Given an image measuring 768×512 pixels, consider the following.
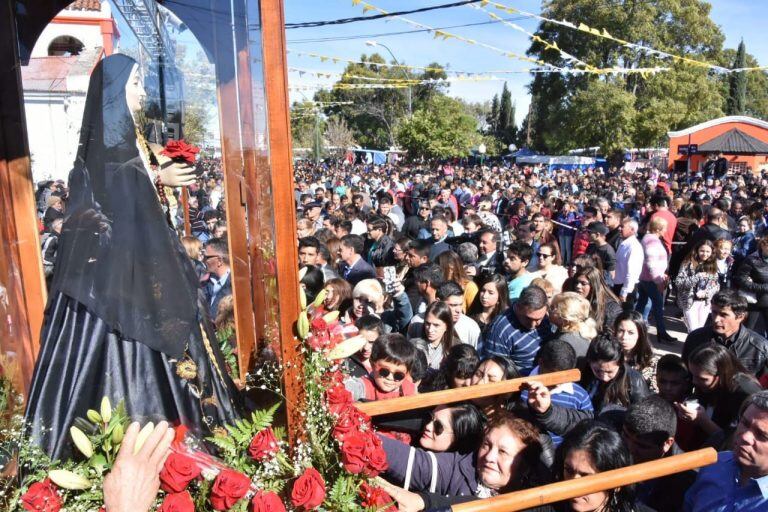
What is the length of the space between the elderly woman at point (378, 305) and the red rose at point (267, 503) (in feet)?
10.5

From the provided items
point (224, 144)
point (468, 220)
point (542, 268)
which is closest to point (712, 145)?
point (468, 220)

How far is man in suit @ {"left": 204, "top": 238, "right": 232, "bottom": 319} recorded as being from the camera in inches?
98.5

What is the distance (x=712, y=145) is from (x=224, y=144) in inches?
1326

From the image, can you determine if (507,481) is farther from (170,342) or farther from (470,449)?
(170,342)

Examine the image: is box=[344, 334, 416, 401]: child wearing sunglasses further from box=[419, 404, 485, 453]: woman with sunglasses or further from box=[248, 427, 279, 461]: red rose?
box=[248, 427, 279, 461]: red rose

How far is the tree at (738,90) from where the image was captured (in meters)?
53.1

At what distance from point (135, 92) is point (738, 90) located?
61030mm

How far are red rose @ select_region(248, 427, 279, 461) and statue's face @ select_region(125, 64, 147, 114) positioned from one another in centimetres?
117

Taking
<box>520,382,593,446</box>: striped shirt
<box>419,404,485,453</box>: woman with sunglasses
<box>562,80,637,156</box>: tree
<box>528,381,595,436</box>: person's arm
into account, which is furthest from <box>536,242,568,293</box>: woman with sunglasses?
<box>562,80,637,156</box>: tree

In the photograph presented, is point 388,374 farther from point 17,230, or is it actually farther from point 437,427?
point 17,230

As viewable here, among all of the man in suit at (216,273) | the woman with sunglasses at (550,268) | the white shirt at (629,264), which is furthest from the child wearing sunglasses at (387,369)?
the white shirt at (629,264)

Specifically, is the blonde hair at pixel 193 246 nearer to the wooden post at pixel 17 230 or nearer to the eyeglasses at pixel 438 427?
the wooden post at pixel 17 230

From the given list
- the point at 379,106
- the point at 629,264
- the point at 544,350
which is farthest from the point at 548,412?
the point at 379,106

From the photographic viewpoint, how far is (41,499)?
175 centimetres
